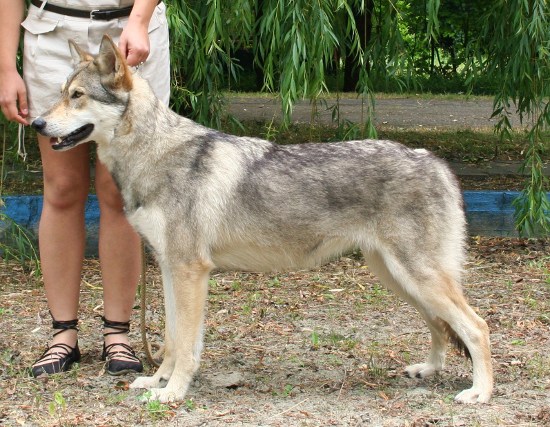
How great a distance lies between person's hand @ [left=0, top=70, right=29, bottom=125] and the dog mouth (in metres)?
0.37

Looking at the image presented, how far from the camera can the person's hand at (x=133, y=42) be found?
447 centimetres

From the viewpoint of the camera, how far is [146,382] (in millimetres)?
4820

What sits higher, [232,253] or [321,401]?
[232,253]

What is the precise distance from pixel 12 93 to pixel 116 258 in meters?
1.05

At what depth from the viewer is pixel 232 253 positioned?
Result: 15.6ft

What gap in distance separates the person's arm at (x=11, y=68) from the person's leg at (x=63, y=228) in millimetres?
196

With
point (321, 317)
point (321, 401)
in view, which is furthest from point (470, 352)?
point (321, 317)

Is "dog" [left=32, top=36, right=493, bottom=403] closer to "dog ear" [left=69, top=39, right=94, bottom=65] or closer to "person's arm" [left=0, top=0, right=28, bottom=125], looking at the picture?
"dog ear" [left=69, top=39, right=94, bottom=65]

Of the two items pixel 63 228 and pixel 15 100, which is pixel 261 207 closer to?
pixel 63 228

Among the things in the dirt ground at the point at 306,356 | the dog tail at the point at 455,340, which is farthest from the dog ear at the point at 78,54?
the dog tail at the point at 455,340

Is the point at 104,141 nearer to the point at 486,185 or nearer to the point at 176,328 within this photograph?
the point at 176,328

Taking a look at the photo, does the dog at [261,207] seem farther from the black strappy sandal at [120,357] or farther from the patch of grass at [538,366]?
the patch of grass at [538,366]

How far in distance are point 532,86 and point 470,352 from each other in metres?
3.78

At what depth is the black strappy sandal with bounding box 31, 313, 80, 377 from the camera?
4965mm
